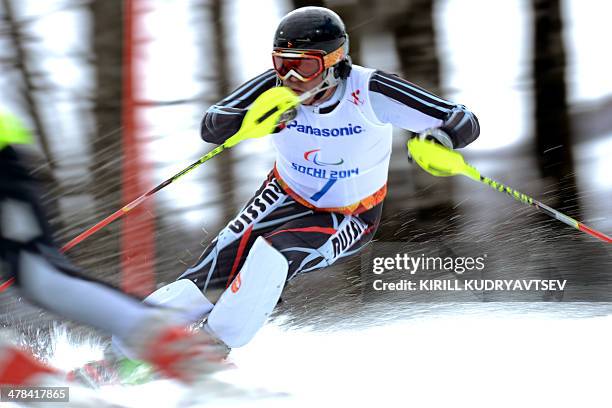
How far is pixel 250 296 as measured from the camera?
301 cm

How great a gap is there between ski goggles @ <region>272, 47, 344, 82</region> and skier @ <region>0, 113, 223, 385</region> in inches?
42.0

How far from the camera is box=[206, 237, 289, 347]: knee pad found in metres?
3.00

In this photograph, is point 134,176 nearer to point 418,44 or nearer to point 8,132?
point 418,44

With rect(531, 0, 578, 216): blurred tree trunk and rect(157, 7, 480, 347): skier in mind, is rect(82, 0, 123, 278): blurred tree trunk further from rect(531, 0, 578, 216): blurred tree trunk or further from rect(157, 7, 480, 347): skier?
rect(531, 0, 578, 216): blurred tree trunk

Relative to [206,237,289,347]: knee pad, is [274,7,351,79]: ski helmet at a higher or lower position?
higher

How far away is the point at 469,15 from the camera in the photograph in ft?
15.4

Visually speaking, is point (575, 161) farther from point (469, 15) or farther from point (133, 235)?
point (133, 235)

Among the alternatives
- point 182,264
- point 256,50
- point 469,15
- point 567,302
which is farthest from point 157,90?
point 567,302

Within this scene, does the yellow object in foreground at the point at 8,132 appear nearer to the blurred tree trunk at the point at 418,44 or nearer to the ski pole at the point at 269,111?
the ski pole at the point at 269,111

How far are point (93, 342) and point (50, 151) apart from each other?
1292 millimetres

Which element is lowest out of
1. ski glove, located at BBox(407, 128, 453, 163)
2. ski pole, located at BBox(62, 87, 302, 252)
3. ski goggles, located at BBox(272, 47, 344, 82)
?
ski glove, located at BBox(407, 128, 453, 163)

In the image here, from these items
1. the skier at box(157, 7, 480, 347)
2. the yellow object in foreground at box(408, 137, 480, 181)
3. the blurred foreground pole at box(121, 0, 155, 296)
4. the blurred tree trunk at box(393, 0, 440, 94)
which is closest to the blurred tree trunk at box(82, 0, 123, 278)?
the blurred foreground pole at box(121, 0, 155, 296)

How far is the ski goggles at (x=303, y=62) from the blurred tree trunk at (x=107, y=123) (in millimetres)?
1581

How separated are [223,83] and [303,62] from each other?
1.55 meters
